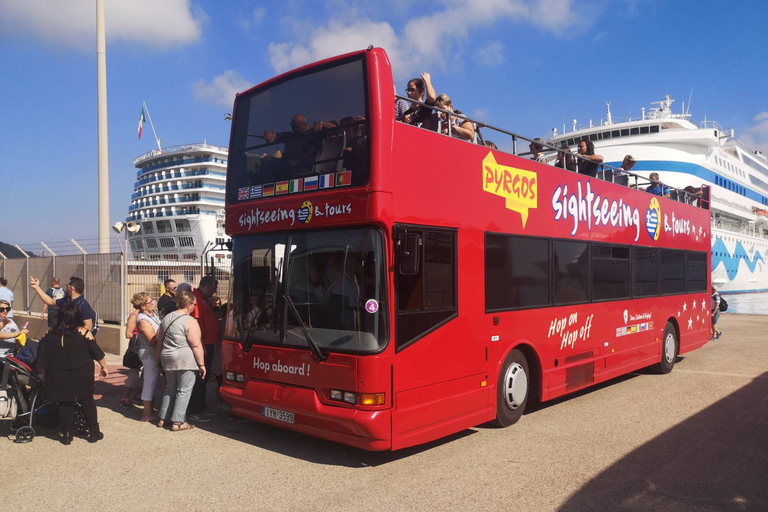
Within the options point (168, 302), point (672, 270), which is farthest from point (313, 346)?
point (672, 270)

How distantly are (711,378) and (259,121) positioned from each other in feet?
29.1

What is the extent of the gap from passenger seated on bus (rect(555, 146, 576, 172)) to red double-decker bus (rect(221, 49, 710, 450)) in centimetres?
50

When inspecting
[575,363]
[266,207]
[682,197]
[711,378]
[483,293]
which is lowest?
[711,378]

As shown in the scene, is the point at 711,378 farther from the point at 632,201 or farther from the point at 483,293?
the point at 483,293

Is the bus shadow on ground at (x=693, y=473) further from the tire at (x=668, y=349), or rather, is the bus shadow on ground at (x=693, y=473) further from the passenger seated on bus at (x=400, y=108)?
the passenger seated on bus at (x=400, y=108)

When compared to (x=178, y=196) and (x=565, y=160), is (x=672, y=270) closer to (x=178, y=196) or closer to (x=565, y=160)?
(x=565, y=160)

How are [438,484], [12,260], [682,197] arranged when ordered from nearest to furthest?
[438,484] < [682,197] < [12,260]

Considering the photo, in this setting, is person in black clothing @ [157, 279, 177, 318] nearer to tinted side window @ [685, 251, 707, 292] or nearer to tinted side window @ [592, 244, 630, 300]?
tinted side window @ [592, 244, 630, 300]

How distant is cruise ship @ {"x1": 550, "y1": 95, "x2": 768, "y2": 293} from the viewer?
34.7 metres

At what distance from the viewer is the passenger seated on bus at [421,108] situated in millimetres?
6238

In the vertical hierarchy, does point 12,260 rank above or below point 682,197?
below

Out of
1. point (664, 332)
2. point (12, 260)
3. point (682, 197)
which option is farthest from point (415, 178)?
point (12, 260)

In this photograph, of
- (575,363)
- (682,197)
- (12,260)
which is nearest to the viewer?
(575,363)

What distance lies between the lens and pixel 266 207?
6.19 metres
